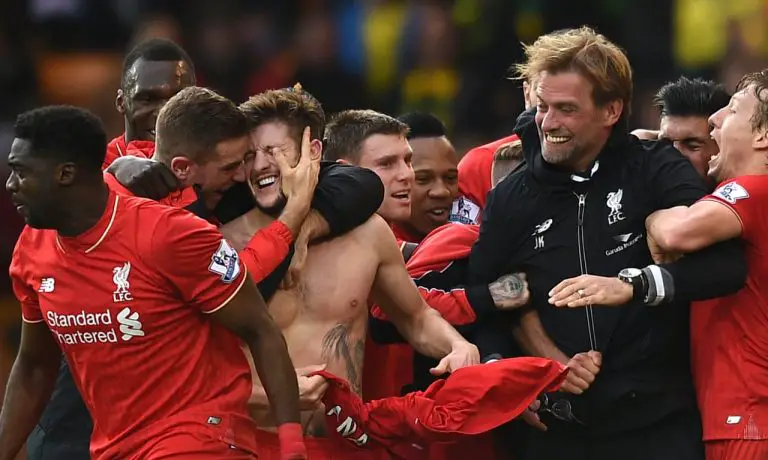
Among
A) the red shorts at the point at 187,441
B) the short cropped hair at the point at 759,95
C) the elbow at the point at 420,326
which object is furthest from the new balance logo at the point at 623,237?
the red shorts at the point at 187,441

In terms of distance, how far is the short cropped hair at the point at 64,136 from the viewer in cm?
464

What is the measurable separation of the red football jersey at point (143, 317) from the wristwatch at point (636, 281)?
137 centimetres

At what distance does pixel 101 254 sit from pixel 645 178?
6.65 ft

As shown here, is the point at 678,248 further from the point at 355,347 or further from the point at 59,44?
the point at 59,44

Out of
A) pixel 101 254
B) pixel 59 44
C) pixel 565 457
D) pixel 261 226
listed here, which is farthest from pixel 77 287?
pixel 59 44

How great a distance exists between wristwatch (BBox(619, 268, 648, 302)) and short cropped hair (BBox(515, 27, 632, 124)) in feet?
2.20

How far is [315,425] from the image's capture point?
543cm

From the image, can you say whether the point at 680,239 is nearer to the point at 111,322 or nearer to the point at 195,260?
the point at 195,260

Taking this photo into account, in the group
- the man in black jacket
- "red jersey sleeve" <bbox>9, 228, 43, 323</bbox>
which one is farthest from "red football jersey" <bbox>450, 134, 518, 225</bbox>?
"red jersey sleeve" <bbox>9, 228, 43, 323</bbox>

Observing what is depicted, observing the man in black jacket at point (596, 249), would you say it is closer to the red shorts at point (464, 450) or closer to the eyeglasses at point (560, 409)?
the eyeglasses at point (560, 409)

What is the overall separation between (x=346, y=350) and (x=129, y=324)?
1038 millimetres

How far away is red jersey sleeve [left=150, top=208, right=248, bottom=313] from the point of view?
460 cm

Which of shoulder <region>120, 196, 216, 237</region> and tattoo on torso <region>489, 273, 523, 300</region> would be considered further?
tattoo on torso <region>489, 273, 523, 300</region>

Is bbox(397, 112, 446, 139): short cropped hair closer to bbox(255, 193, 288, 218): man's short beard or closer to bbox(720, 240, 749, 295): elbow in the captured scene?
bbox(255, 193, 288, 218): man's short beard
